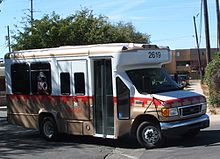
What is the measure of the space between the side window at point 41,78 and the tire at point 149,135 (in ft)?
12.1

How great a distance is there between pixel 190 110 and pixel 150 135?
1.19m

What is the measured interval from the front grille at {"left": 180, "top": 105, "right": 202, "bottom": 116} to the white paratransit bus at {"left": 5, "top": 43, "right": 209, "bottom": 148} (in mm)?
25

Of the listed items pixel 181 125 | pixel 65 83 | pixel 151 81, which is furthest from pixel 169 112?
pixel 65 83

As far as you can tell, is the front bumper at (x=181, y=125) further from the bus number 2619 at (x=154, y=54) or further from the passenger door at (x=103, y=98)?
the bus number 2619 at (x=154, y=54)

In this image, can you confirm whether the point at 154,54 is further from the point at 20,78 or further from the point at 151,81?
the point at 20,78

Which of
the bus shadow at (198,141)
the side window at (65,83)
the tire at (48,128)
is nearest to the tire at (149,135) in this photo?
the bus shadow at (198,141)

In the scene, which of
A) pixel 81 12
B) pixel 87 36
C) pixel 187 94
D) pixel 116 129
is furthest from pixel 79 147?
pixel 81 12

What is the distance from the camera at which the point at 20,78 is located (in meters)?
15.8

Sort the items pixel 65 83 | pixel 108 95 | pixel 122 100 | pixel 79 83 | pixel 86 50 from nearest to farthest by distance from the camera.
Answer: pixel 122 100 → pixel 108 95 → pixel 86 50 → pixel 79 83 → pixel 65 83

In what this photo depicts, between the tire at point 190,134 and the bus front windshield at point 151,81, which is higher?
the bus front windshield at point 151,81

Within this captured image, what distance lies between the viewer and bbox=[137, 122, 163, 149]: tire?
12.0 meters

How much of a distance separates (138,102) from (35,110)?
4232 millimetres

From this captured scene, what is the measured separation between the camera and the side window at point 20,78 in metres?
15.5

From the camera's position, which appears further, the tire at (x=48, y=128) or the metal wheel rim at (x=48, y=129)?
the metal wheel rim at (x=48, y=129)
